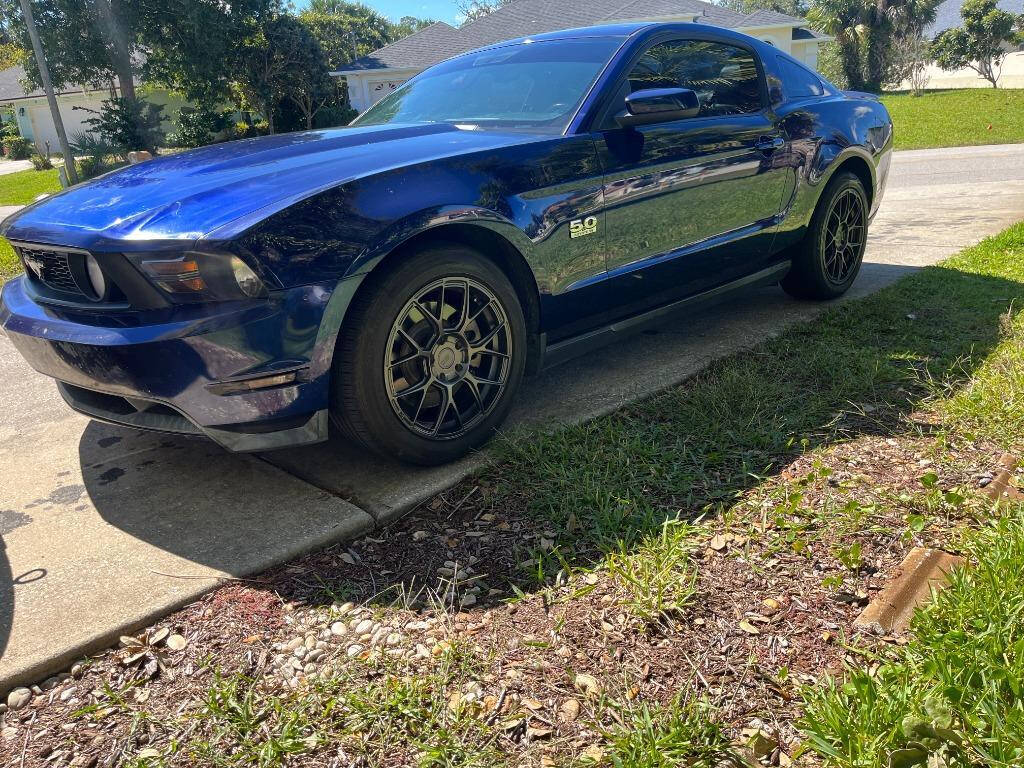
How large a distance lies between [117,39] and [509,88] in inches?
1305

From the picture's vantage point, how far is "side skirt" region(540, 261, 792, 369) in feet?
11.3

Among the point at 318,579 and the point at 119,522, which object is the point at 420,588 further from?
the point at 119,522

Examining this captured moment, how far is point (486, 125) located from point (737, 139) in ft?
4.18

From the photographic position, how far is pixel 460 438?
3082 mm

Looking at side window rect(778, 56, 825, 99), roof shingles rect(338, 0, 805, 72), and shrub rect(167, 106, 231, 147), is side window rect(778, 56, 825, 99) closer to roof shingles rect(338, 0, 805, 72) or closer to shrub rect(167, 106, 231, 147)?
roof shingles rect(338, 0, 805, 72)

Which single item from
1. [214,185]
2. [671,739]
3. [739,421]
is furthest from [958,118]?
[671,739]

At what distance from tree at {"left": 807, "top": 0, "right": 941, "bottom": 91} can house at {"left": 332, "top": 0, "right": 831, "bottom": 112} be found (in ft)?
5.16

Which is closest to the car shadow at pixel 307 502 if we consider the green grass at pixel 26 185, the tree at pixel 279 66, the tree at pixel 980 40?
the green grass at pixel 26 185

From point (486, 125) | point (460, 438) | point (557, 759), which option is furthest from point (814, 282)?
point (557, 759)

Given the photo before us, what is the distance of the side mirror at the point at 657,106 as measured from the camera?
11.1ft

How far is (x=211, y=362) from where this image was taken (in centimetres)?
249

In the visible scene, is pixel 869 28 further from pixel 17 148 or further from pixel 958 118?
pixel 17 148

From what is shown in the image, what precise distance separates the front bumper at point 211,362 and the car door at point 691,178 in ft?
4.69

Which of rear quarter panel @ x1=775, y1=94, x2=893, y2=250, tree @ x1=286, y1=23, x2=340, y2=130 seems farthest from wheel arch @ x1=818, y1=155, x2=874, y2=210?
tree @ x1=286, y1=23, x2=340, y2=130
